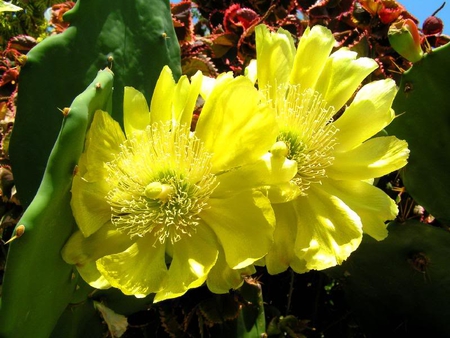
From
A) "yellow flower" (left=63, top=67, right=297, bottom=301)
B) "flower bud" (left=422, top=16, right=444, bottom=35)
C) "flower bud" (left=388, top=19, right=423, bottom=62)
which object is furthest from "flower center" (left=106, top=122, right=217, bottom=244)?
"flower bud" (left=422, top=16, right=444, bottom=35)

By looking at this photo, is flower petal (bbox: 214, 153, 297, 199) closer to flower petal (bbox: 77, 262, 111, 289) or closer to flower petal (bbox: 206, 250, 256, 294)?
flower petal (bbox: 206, 250, 256, 294)

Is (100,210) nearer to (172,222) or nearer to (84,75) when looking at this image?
(172,222)

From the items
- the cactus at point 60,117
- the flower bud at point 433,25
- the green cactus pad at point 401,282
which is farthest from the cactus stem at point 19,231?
the flower bud at point 433,25

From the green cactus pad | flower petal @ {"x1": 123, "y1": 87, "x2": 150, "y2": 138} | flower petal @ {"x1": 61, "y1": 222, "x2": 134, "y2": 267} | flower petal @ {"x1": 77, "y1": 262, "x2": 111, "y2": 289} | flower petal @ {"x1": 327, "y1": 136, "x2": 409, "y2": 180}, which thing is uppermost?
flower petal @ {"x1": 123, "y1": 87, "x2": 150, "y2": 138}

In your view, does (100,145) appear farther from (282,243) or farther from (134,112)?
(282,243)

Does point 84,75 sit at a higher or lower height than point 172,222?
higher

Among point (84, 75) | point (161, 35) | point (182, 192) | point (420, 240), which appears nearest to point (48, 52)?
point (84, 75)

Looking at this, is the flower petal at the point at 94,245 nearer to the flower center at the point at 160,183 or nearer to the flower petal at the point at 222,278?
the flower center at the point at 160,183
